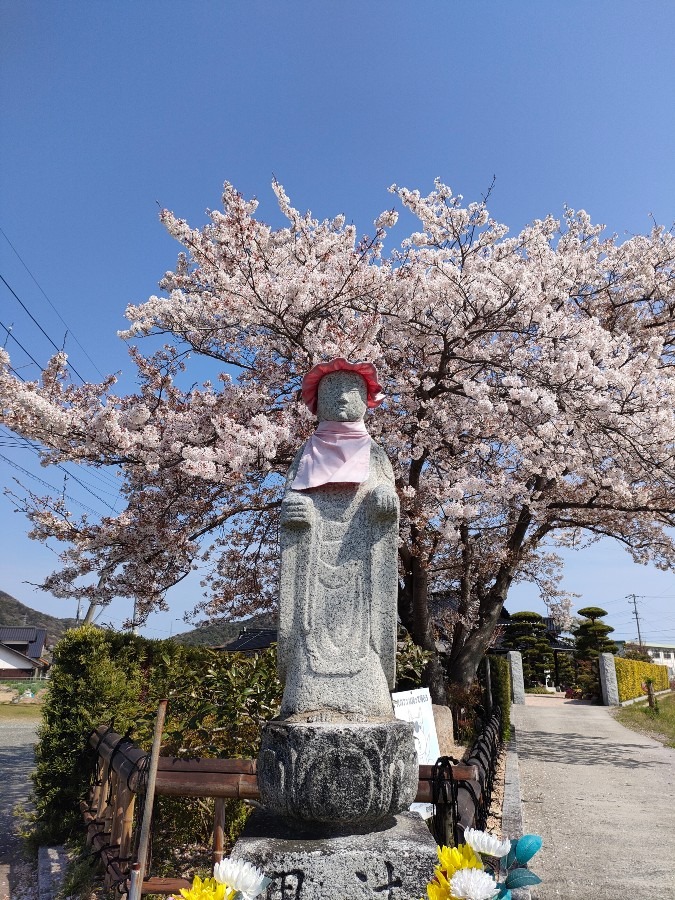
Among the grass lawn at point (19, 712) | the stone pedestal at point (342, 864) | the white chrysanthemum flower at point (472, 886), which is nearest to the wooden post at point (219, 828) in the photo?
the stone pedestal at point (342, 864)

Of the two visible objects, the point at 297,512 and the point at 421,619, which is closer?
the point at 297,512

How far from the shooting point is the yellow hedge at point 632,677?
2159cm

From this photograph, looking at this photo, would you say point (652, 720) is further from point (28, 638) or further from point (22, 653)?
point (28, 638)

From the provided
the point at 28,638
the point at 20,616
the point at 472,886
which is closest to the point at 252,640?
the point at 472,886

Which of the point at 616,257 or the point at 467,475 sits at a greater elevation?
the point at 616,257

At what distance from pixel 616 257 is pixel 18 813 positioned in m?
12.6

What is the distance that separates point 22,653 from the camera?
42.8 metres

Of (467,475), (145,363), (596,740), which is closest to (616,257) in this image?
(467,475)

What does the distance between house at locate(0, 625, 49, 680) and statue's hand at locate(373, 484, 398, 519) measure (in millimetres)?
43487

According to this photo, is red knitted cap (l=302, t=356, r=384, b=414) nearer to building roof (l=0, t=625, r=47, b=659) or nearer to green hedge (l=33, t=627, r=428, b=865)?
green hedge (l=33, t=627, r=428, b=865)

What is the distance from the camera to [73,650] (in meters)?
6.39

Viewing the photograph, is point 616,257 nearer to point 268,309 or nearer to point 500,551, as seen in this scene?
point 500,551

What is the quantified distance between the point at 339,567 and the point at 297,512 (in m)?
0.41

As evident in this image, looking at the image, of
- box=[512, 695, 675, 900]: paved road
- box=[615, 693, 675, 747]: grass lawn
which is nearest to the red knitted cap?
box=[512, 695, 675, 900]: paved road
